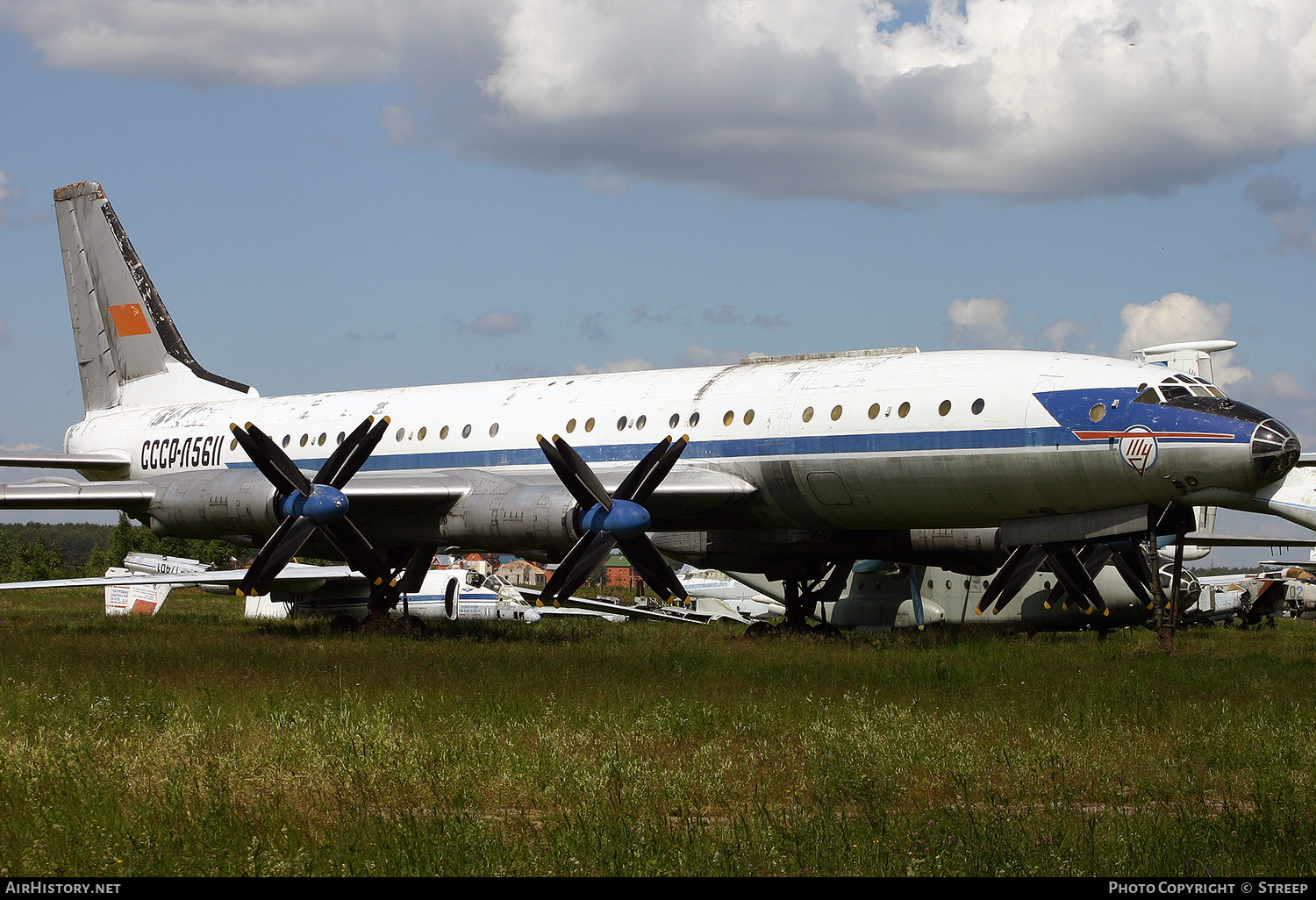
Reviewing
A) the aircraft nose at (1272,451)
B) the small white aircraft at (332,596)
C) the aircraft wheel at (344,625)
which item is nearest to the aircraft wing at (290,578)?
the small white aircraft at (332,596)

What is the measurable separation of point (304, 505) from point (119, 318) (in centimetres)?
1260

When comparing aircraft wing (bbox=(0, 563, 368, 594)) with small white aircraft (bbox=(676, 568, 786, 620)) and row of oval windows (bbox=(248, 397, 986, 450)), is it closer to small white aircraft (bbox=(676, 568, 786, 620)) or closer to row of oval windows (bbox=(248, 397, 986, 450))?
row of oval windows (bbox=(248, 397, 986, 450))

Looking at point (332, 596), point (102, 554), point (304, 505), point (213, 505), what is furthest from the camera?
point (102, 554)

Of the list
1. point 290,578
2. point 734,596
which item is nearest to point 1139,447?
point 290,578

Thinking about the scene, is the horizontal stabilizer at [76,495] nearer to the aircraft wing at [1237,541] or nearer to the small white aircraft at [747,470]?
the small white aircraft at [747,470]

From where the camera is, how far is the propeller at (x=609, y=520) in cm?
1686

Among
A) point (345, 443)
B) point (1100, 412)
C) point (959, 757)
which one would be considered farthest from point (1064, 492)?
point (345, 443)

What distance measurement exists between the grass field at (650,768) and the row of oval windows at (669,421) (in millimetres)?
3863

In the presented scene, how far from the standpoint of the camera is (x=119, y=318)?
27.8m

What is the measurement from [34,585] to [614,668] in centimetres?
1385

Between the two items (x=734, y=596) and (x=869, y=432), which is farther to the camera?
(x=734, y=596)

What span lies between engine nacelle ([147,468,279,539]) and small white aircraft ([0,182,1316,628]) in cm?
Result: 5

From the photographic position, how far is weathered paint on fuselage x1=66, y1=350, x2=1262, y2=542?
1614 centimetres

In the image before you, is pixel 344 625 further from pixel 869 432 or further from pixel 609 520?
pixel 869 432
